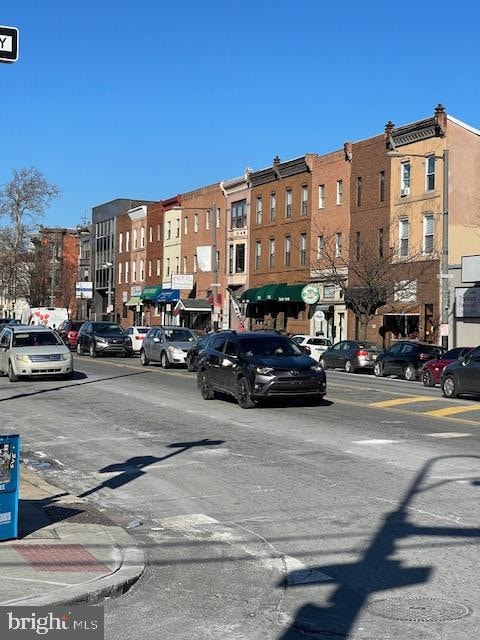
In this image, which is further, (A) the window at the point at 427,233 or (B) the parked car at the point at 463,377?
(A) the window at the point at 427,233

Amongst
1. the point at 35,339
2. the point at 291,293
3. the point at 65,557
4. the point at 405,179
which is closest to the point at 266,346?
the point at 35,339

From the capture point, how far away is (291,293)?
172ft

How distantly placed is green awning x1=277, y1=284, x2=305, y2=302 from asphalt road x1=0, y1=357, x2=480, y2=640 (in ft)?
108

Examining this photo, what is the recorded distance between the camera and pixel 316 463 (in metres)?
11.5

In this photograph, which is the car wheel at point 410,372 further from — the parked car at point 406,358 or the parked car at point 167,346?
the parked car at point 167,346

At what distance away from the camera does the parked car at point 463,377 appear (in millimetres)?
20594

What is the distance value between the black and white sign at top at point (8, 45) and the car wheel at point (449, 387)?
1370 centimetres

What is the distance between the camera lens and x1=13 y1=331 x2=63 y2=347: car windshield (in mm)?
25984

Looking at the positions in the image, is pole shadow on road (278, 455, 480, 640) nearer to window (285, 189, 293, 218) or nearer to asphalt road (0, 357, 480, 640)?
asphalt road (0, 357, 480, 640)

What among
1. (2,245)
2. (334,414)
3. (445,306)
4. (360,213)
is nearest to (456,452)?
(334,414)

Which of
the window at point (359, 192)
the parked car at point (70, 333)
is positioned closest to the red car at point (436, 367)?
the window at point (359, 192)

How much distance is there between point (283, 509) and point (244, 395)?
9326 mm

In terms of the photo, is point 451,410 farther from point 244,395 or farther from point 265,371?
point 244,395

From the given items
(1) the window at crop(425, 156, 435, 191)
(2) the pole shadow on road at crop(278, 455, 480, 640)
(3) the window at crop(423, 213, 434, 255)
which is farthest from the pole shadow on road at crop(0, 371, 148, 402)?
(1) the window at crop(425, 156, 435, 191)
